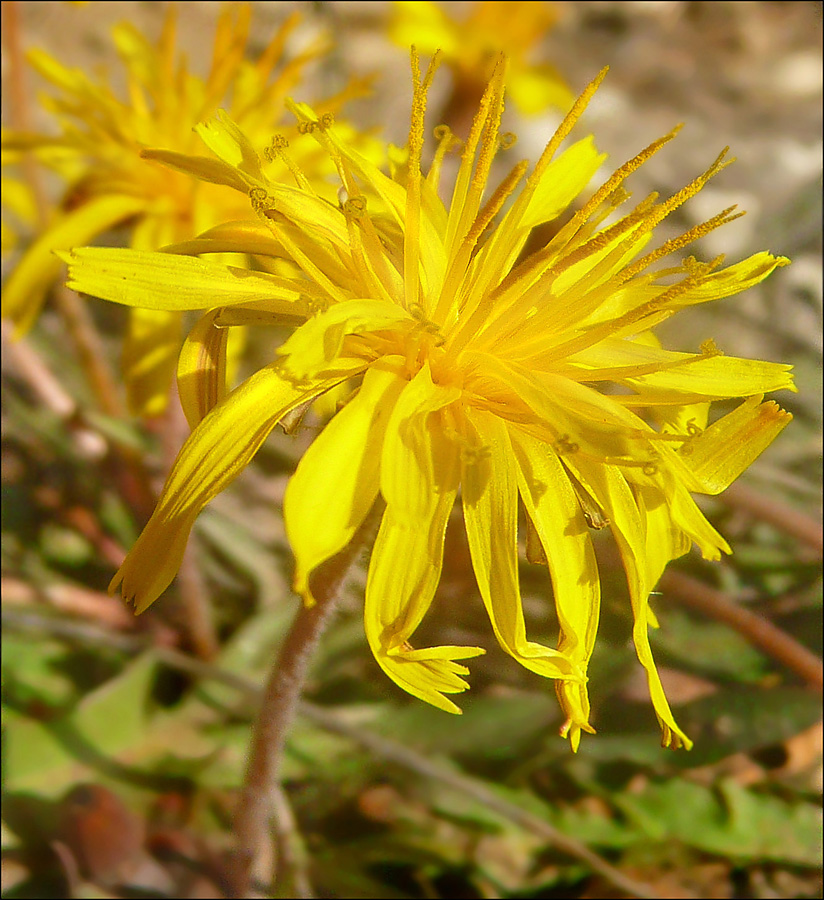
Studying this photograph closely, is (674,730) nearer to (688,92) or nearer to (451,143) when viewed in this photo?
(451,143)

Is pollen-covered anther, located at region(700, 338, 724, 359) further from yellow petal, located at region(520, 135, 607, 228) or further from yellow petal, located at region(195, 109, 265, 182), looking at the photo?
yellow petal, located at region(195, 109, 265, 182)

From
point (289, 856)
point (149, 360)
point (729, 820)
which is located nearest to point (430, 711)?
point (289, 856)

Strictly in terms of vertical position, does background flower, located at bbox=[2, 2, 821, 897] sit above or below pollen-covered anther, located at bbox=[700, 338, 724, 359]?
below

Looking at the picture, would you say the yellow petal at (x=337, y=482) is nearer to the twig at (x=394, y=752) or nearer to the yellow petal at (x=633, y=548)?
the yellow petal at (x=633, y=548)

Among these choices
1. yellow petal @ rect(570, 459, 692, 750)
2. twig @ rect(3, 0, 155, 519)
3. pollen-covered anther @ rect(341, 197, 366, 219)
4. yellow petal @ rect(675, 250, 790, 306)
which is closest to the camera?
yellow petal @ rect(570, 459, 692, 750)

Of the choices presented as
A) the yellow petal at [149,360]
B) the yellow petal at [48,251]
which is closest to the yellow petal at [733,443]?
the yellow petal at [149,360]

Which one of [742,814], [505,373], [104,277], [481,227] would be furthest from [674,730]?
[742,814]

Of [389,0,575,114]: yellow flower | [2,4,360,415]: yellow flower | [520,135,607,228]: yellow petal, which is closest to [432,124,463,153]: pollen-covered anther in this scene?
[520,135,607,228]: yellow petal
